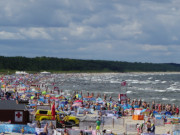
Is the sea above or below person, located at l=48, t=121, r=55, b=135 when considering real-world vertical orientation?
below

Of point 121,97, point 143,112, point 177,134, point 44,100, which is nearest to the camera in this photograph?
point 177,134

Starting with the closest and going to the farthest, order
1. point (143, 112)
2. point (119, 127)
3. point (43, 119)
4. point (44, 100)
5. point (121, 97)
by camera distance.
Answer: point (43, 119) → point (119, 127) → point (143, 112) → point (121, 97) → point (44, 100)

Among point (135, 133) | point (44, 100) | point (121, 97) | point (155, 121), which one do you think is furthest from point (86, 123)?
point (44, 100)

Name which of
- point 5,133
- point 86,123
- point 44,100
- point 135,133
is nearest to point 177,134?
point 135,133

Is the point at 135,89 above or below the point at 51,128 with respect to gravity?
below

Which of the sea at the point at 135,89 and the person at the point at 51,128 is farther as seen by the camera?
the sea at the point at 135,89

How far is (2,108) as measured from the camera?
26.8 metres

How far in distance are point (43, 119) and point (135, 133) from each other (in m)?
6.38

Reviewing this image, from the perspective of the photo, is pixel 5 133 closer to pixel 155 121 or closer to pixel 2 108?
pixel 2 108

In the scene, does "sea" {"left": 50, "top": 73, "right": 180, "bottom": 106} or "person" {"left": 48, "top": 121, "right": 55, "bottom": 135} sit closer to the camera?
"person" {"left": 48, "top": 121, "right": 55, "bottom": 135}

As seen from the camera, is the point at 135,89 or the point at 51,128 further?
the point at 135,89

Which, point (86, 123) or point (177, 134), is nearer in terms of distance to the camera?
point (177, 134)

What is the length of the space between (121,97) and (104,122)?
1061 cm

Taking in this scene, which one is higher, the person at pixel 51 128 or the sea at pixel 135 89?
the person at pixel 51 128
